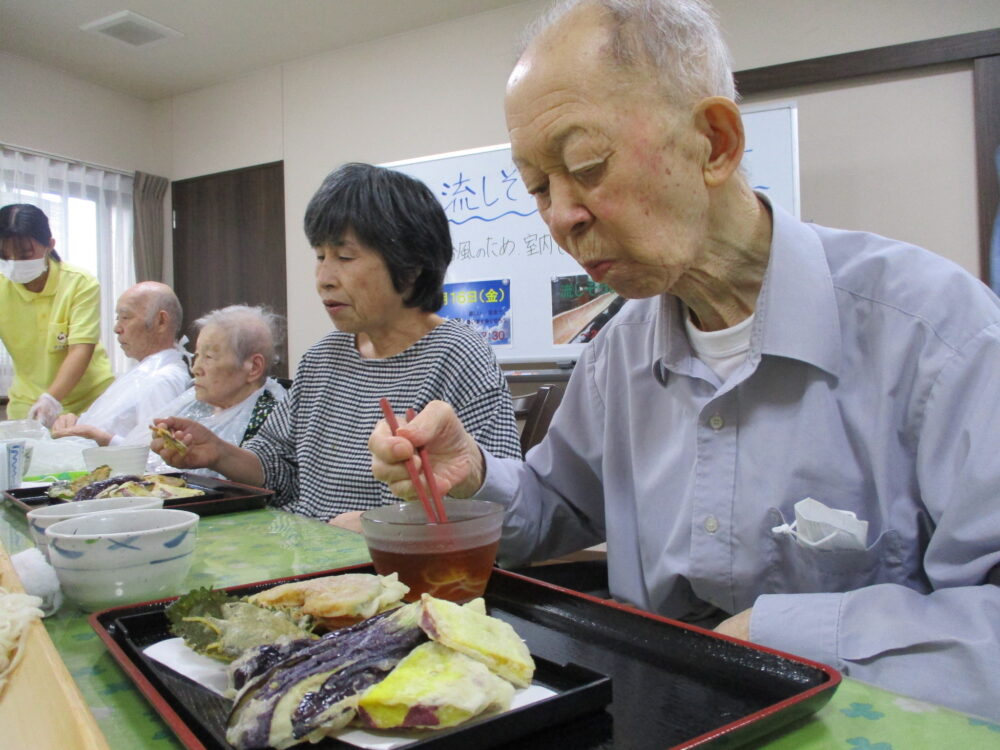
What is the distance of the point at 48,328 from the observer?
3.93 meters

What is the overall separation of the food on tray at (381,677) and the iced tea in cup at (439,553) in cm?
17

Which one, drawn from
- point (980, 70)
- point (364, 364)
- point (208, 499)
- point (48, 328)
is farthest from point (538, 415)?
point (48, 328)

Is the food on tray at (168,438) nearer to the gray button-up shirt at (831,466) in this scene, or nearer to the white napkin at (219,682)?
the gray button-up shirt at (831,466)

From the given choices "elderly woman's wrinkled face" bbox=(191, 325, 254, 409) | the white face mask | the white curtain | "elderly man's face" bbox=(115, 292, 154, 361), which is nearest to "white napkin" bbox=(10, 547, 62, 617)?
"elderly woman's wrinkled face" bbox=(191, 325, 254, 409)

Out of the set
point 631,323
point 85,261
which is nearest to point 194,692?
point 631,323

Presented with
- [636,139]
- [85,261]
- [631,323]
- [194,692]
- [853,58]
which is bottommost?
[194,692]

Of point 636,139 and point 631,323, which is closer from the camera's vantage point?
point 636,139

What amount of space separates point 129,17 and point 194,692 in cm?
452

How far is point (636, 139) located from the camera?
82 cm

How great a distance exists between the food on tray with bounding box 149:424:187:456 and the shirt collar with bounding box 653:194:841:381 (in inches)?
49.2

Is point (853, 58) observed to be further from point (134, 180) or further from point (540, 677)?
point (134, 180)

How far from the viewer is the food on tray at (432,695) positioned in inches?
18.2

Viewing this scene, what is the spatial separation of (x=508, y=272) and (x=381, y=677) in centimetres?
351

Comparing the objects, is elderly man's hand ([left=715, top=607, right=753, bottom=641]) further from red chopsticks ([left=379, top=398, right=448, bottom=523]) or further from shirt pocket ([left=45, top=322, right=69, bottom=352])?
shirt pocket ([left=45, top=322, right=69, bottom=352])
